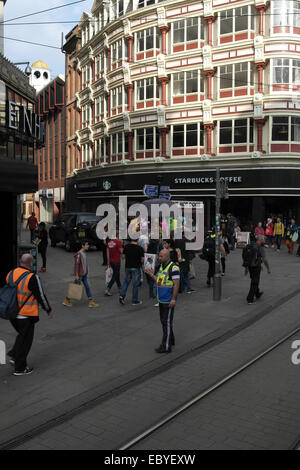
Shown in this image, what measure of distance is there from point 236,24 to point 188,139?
25.0 feet

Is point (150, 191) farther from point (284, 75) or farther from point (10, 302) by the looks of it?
point (10, 302)

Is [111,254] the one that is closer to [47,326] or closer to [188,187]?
[47,326]

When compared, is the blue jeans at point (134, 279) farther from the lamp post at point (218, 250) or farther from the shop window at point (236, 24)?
the shop window at point (236, 24)

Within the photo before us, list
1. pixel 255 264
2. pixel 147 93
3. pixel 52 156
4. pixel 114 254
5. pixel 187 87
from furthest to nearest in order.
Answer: pixel 52 156
pixel 147 93
pixel 187 87
pixel 114 254
pixel 255 264

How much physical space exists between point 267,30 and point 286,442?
94.6ft

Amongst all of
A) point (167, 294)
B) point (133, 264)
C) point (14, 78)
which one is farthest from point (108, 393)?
point (14, 78)

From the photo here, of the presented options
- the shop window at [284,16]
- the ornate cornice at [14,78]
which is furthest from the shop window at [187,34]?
the ornate cornice at [14,78]

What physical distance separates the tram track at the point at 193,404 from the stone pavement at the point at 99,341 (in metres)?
1.12

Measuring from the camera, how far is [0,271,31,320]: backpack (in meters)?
7.09

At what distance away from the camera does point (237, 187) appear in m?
30.4

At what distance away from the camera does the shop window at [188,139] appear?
3231cm

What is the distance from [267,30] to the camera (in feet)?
96.3

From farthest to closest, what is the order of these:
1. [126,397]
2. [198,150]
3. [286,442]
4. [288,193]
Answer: [198,150] → [288,193] → [126,397] → [286,442]
